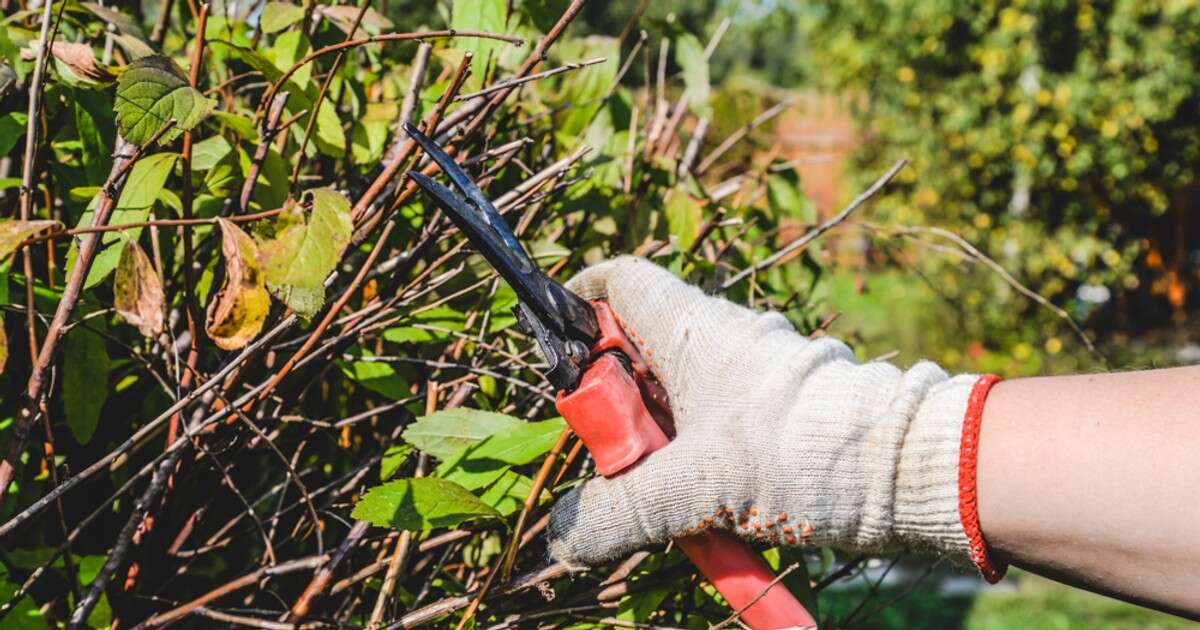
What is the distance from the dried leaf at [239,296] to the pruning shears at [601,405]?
0.27m

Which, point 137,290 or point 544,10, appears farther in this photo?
point 544,10

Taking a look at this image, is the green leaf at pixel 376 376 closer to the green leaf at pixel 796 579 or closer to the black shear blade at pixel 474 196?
the black shear blade at pixel 474 196

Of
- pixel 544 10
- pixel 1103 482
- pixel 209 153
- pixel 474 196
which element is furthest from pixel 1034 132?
pixel 209 153

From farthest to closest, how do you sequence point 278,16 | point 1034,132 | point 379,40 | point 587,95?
1. point 1034,132
2. point 587,95
3. point 278,16
4. point 379,40

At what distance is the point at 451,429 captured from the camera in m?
1.24

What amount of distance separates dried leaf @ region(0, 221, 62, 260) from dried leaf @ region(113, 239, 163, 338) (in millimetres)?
75

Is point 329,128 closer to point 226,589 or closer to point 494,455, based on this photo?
point 494,455

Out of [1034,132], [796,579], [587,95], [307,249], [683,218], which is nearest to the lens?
[307,249]

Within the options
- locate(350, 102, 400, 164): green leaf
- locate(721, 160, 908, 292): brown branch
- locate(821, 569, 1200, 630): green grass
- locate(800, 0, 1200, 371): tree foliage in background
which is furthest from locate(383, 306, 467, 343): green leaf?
locate(800, 0, 1200, 371): tree foliage in background

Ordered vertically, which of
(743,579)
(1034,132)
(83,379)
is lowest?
(1034,132)

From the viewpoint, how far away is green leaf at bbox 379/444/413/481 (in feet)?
4.27

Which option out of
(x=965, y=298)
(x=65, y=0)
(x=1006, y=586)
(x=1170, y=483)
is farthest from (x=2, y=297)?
(x=965, y=298)

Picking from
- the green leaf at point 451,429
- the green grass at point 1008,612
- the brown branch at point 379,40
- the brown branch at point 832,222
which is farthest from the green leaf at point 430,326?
the green grass at point 1008,612

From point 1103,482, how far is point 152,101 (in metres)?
1.14
